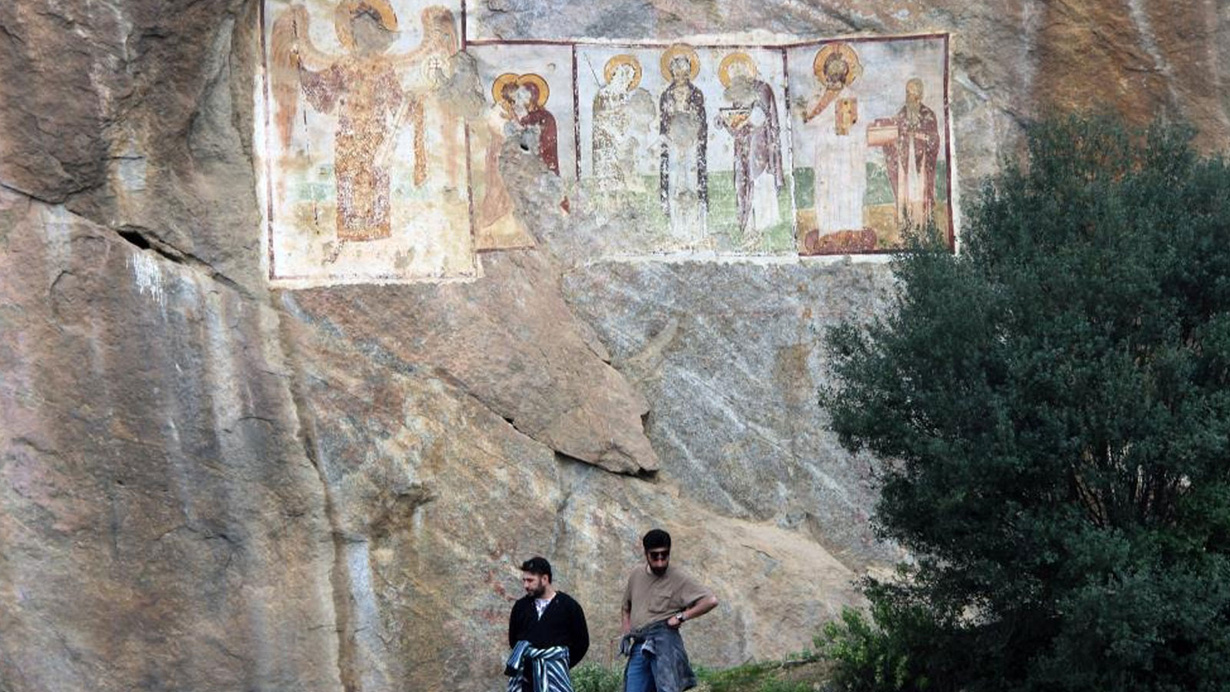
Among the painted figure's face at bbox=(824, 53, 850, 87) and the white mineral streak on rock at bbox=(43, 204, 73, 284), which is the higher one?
the painted figure's face at bbox=(824, 53, 850, 87)

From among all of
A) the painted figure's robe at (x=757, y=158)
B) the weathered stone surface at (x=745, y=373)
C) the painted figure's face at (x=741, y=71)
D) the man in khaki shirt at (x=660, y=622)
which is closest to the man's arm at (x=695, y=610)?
the man in khaki shirt at (x=660, y=622)

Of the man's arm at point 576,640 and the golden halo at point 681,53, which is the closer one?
the man's arm at point 576,640

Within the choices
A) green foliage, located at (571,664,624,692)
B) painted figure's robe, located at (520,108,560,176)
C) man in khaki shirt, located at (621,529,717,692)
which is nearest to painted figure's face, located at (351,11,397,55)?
painted figure's robe, located at (520,108,560,176)

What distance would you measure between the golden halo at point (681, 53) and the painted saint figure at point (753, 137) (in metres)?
0.20

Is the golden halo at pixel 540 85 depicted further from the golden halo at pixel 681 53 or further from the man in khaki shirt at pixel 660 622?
the man in khaki shirt at pixel 660 622

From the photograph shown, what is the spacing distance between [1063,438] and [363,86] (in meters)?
6.54

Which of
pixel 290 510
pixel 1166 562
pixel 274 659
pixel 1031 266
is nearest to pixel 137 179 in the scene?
pixel 290 510

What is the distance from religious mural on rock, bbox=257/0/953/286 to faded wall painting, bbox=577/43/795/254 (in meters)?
0.01

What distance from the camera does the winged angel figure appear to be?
14.1 metres

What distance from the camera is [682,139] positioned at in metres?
14.8

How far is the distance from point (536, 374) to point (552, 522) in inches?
44.0

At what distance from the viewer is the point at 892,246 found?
47.6 feet

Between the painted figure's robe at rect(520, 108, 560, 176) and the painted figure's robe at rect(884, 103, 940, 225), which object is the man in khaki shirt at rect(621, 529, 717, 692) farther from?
the painted figure's robe at rect(884, 103, 940, 225)

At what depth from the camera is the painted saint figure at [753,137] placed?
14695 millimetres
